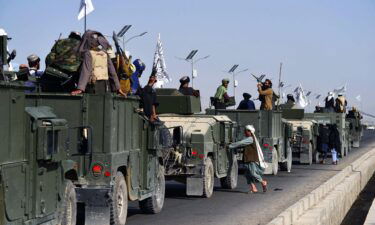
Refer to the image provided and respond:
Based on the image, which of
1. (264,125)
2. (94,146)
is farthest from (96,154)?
(264,125)

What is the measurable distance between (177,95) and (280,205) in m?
4.63

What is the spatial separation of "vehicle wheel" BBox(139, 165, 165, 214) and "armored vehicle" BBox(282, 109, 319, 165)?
19.2 m

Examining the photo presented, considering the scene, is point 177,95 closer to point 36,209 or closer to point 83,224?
point 83,224

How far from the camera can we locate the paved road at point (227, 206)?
1739 centimetres

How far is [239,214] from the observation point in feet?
60.7

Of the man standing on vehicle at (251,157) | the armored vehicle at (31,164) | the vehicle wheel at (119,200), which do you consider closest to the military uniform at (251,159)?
the man standing on vehicle at (251,157)

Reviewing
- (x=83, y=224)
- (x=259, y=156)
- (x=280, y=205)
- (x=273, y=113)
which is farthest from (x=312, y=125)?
(x=83, y=224)

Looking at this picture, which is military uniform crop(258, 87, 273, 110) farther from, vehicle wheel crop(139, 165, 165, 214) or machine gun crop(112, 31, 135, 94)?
machine gun crop(112, 31, 135, 94)

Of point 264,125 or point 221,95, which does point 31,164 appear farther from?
point 264,125

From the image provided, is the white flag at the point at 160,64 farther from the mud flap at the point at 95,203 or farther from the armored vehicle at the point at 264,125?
the mud flap at the point at 95,203

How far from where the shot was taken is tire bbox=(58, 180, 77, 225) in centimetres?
1266

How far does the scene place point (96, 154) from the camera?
14.7 m

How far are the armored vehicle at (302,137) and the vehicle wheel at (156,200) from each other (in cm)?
1923

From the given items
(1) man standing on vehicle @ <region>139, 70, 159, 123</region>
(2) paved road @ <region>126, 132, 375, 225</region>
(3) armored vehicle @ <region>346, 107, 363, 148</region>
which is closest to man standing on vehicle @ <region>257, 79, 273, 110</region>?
(2) paved road @ <region>126, 132, 375, 225</region>
